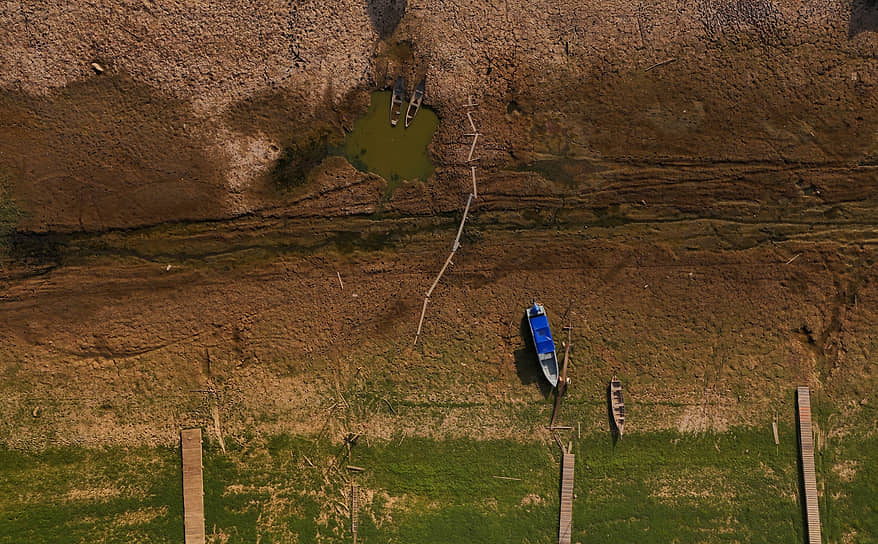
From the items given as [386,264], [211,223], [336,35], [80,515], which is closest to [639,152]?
[386,264]

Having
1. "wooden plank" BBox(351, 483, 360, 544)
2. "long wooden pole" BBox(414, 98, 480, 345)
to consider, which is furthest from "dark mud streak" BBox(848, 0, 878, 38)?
"wooden plank" BBox(351, 483, 360, 544)

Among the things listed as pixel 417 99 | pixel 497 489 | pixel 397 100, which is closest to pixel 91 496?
pixel 497 489

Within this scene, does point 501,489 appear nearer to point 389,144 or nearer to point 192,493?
point 192,493

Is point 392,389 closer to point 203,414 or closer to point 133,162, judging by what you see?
point 203,414

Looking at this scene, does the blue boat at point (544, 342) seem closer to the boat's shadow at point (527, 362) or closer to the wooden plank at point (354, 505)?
the boat's shadow at point (527, 362)

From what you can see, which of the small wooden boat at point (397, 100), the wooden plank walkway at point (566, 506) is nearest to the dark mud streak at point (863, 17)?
the small wooden boat at point (397, 100)

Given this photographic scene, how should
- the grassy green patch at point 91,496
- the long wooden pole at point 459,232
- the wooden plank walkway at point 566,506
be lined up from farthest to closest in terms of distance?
the long wooden pole at point 459,232
the wooden plank walkway at point 566,506
the grassy green patch at point 91,496
